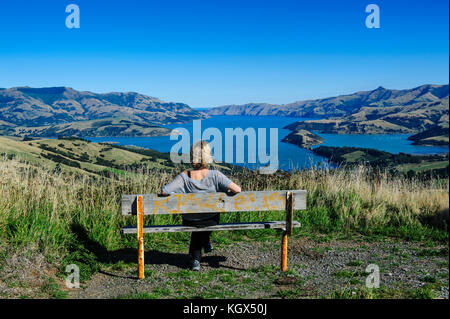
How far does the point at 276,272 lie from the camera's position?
4.63 metres

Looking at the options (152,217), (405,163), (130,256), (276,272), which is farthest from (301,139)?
(276,272)

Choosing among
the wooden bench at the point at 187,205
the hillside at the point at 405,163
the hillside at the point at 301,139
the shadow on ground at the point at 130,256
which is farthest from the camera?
the hillside at the point at 301,139

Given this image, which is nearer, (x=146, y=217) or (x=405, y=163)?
(x=146, y=217)

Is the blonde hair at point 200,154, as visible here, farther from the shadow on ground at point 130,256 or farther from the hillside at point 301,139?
the hillside at point 301,139

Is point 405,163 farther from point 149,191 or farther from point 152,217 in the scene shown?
point 152,217

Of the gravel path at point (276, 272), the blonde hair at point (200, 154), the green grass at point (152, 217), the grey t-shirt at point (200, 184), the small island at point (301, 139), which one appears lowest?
the gravel path at point (276, 272)

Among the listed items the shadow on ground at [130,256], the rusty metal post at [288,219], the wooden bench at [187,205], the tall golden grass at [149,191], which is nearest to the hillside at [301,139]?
the tall golden grass at [149,191]

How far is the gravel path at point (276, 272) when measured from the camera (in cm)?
396

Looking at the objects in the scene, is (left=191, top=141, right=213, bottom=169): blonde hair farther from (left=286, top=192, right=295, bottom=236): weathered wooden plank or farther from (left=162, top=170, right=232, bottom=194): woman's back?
(left=286, top=192, right=295, bottom=236): weathered wooden plank

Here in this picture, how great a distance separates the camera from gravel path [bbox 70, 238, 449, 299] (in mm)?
3960

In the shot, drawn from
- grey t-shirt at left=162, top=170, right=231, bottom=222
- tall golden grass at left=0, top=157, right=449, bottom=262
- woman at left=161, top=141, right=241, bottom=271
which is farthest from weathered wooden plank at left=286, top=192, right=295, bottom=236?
tall golden grass at left=0, top=157, right=449, bottom=262

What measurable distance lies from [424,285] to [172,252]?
3.42 m

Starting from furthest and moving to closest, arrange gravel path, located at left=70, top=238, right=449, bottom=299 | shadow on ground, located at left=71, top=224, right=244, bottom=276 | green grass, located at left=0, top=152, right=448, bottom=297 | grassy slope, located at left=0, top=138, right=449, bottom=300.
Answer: shadow on ground, located at left=71, top=224, right=244, bottom=276 < grassy slope, located at left=0, top=138, right=449, bottom=300 < green grass, located at left=0, top=152, right=448, bottom=297 < gravel path, located at left=70, top=238, right=449, bottom=299
